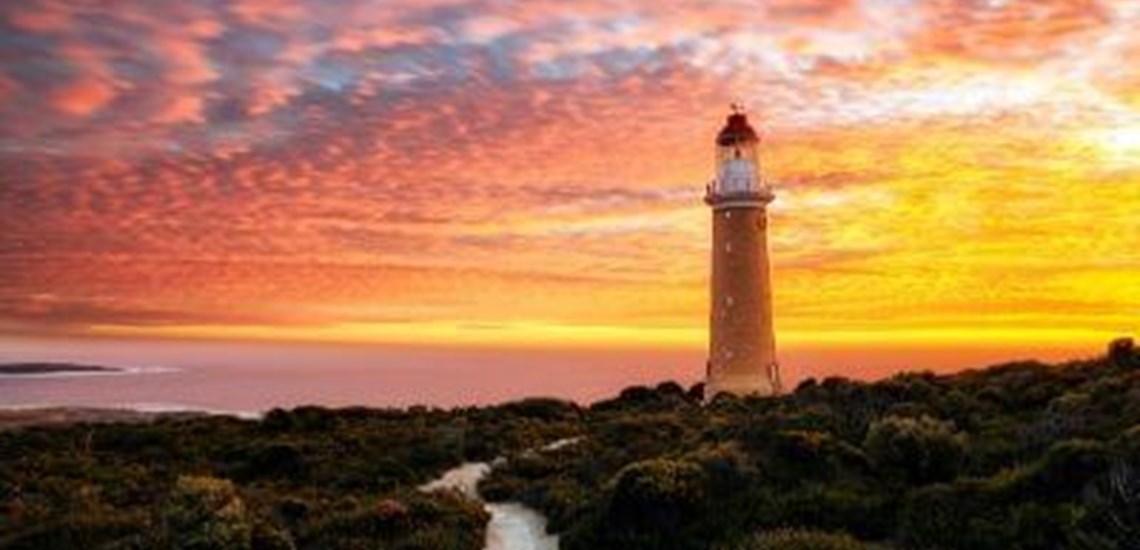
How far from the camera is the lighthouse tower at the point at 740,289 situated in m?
43.5

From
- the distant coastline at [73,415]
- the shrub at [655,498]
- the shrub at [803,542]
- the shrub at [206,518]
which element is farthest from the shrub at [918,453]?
the distant coastline at [73,415]

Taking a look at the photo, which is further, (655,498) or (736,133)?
(736,133)

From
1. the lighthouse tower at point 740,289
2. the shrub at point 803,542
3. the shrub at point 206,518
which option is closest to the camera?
the shrub at point 803,542

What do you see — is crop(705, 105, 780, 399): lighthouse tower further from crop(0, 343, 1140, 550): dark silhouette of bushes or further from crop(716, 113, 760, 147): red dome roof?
crop(0, 343, 1140, 550): dark silhouette of bushes

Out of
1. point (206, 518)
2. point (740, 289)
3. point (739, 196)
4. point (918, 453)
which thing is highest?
point (739, 196)

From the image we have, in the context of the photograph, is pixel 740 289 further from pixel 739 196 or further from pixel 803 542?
pixel 803 542

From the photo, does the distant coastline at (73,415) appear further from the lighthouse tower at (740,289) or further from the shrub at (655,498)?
the shrub at (655,498)

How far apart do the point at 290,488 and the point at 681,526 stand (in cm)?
1206

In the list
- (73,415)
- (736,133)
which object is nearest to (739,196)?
(736,133)

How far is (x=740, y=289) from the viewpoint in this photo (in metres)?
43.5

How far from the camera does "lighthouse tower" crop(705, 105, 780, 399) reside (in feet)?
143

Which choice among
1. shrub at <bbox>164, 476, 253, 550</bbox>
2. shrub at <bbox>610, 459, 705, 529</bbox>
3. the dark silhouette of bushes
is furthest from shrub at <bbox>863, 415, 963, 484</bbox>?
shrub at <bbox>164, 476, 253, 550</bbox>

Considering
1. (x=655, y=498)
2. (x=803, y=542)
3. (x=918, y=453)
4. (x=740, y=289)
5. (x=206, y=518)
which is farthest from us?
(x=740, y=289)

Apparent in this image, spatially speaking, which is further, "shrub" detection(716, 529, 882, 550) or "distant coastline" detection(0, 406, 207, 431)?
"distant coastline" detection(0, 406, 207, 431)
